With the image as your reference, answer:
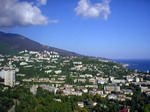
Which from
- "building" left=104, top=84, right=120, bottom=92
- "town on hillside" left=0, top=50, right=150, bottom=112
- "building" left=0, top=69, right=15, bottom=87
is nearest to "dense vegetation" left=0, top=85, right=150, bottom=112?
"town on hillside" left=0, top=50, right=150, bottom=112

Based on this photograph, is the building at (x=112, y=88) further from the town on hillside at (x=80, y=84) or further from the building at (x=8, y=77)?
the building at (x=8, y=77)

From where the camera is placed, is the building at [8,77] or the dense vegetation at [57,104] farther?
the building at [8,77]

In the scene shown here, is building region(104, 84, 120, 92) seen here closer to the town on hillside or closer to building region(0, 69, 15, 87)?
the town on hillside

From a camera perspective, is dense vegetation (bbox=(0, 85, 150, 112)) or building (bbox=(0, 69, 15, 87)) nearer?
dense vegetation (bbox=(0, 85, 150, 112))

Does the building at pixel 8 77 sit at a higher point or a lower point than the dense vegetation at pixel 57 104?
higher

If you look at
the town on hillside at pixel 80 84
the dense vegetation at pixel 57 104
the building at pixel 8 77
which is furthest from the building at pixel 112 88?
the building at pixel 8 77

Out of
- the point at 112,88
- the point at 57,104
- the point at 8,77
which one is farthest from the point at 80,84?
the point at 57,104

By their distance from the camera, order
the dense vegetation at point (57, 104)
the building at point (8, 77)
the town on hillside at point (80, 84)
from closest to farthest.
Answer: the dense vegetation at point (57, 104)
the town on hillside at point (80, 84)
the building at point (8, 77)

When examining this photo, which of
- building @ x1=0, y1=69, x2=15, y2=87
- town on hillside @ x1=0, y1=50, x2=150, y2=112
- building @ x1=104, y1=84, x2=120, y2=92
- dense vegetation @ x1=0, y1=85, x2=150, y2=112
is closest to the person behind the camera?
dense vegetation @ x1=0, y1=85, x2=150, y2=112

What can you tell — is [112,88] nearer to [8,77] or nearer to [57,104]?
[8,77]

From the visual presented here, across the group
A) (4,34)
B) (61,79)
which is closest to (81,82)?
(61,79)

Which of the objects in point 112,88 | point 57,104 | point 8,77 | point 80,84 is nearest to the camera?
point 57,104

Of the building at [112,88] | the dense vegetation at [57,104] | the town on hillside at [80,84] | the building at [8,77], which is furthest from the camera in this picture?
the building at [8,77]
